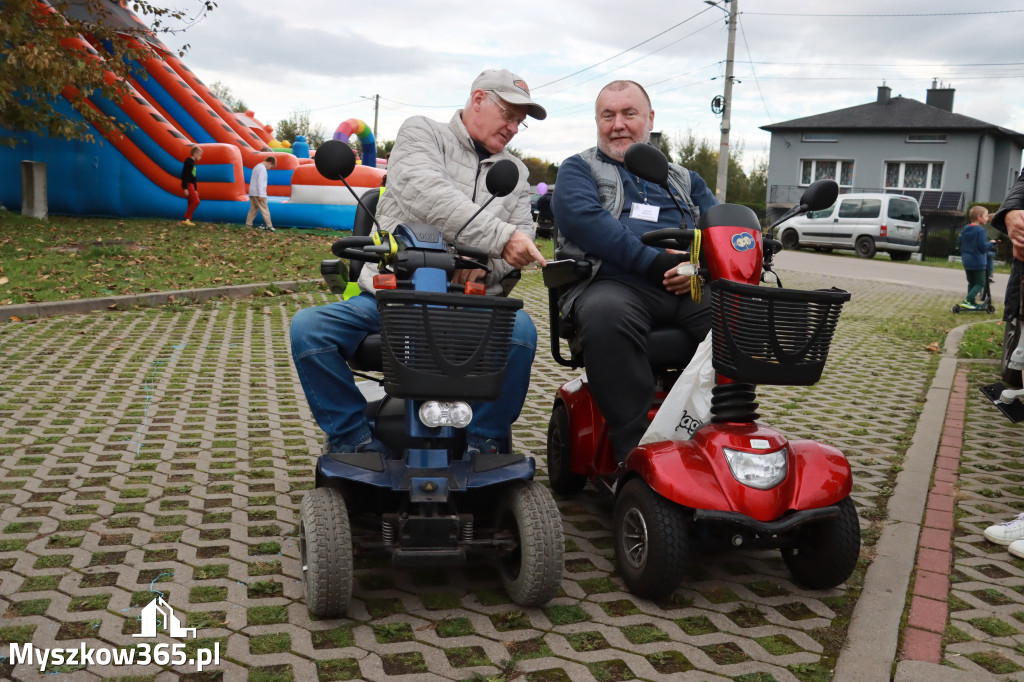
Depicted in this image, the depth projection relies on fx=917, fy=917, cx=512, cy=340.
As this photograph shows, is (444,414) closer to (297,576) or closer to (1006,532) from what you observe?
(297,576)

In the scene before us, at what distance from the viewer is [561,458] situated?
417 cm

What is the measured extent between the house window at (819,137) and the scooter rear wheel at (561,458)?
46.8 metres

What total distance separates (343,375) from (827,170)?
48310mm

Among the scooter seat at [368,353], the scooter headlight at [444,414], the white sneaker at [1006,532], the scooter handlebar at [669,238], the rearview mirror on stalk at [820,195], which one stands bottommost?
the white sneaker at [1006,532]

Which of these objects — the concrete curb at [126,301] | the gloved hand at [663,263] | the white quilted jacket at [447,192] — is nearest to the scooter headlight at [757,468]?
the gloved hand at [663,263]

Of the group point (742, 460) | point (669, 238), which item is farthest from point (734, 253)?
point (742, 460)

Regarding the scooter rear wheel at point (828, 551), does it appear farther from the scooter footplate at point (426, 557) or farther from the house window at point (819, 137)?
the house window at point (819, 137)

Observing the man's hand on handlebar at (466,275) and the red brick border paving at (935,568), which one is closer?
the red brick border paving at (935,568)

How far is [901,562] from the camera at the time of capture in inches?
137

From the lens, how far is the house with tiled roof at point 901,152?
145 ft

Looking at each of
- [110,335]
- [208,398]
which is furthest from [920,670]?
[110,335]

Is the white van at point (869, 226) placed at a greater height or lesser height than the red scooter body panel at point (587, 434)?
greater

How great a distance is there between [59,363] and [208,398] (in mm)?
1802

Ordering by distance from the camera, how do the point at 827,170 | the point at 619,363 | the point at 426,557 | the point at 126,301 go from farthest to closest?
the point at 827,170 → the point at 126,301 → the point at 619,363 → the point at 426,557
